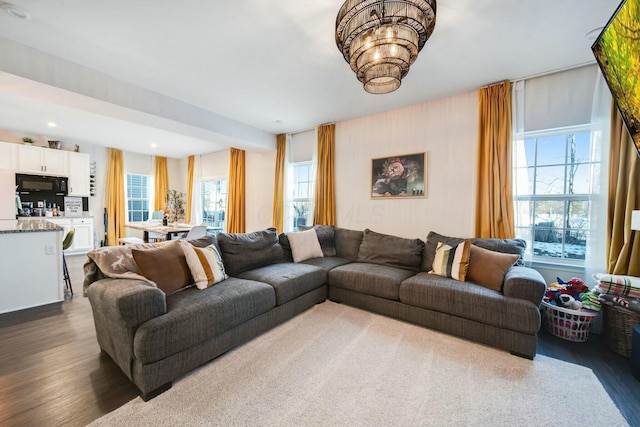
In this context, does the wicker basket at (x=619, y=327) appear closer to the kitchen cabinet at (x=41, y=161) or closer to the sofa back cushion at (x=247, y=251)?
the sofa back cushion at (x=247, y=251)

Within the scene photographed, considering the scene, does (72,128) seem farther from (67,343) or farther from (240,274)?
(240,274)

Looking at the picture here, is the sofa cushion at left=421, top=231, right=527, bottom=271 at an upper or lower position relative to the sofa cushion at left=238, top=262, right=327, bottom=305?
upper

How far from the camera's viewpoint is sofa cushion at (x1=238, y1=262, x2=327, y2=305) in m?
2.39

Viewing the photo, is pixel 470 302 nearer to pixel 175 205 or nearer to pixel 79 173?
pixel 175 205

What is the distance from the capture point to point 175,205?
7039 mm

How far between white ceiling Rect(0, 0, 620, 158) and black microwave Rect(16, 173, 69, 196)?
6.57 feet

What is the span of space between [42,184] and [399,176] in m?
7.14

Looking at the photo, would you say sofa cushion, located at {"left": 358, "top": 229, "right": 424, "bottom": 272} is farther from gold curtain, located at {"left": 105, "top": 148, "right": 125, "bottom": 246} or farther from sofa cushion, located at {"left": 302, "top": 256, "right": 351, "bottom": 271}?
gold curtain, located at {"left": 105, "top": 148, "right": 125, "bottom": 246}

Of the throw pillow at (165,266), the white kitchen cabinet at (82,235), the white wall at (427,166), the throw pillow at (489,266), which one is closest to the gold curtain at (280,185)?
the white wall at (427,166)

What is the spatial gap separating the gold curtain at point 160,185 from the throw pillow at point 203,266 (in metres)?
6.01

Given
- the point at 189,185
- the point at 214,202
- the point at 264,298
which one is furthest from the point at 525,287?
the point at 189,185

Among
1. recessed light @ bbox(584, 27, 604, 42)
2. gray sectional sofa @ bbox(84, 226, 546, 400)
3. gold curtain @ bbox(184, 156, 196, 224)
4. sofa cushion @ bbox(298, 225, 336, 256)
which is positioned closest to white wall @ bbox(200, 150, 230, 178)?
gold curtain @ bbox(184, 156, 196, 224)

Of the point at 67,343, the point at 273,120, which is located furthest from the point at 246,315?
the point at 273,120

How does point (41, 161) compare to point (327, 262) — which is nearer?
point (327, 262)
